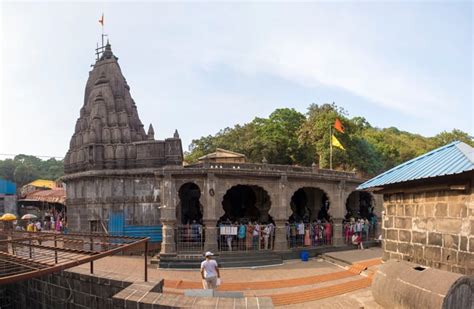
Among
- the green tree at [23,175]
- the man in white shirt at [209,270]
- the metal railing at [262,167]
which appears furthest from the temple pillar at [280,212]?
the green tree at [23,175]

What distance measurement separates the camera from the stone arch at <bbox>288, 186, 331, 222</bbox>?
22.5 m

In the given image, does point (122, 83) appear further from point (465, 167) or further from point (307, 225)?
point (465, 167)

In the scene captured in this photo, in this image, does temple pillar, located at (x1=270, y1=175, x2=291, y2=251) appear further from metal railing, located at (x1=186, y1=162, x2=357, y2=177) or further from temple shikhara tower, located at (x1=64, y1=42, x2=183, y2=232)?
temple shikhara tower, located at (x1=64, y1=42, x2=183, y2=232)

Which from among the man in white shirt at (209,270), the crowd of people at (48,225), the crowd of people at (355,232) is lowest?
the crowd of people at (48,225)

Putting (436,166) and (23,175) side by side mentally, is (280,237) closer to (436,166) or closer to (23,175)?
(436,166)

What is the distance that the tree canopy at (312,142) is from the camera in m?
36.0

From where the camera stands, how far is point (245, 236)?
1714 cm

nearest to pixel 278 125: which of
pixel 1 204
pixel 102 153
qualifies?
pixel 102 153

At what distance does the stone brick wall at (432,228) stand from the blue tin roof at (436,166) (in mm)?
493

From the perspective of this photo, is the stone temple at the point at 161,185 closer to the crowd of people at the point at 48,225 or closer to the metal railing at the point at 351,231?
the metal railing at the point at 351,231

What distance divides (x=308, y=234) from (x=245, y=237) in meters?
3.34

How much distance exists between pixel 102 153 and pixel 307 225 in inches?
533

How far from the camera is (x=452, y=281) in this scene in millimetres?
5449

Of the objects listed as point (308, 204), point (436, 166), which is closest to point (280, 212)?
point (308, 204)
